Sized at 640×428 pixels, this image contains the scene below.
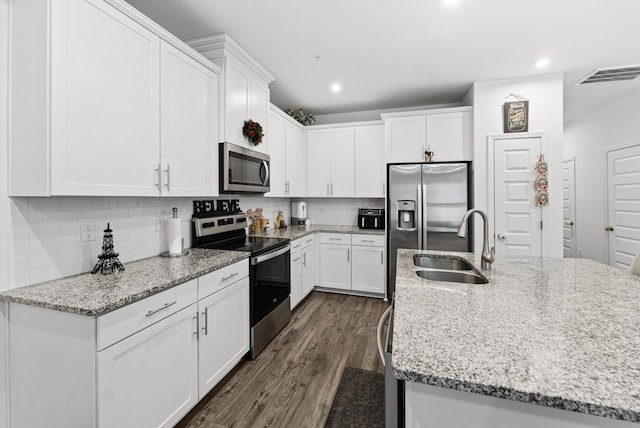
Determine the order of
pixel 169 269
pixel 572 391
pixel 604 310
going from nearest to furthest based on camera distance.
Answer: pixel 572 391
pixel 604 310
pixel 169 269

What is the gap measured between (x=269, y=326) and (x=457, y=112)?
3332 mm

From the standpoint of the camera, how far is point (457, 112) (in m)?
3.58

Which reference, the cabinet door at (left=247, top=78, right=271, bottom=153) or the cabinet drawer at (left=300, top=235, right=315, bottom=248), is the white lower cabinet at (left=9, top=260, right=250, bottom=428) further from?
the cabinet drawer at (left=300, top=235, right=315, bottom=248)

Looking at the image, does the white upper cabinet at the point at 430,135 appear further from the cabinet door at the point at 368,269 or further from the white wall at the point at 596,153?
the white wall at the point at 596,153

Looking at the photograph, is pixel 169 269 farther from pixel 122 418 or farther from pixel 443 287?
pixel 443 287

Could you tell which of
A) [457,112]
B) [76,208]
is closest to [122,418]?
[76,208]

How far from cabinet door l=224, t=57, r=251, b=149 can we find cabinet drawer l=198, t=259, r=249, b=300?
3.61 feet

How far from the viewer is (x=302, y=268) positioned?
359 cm

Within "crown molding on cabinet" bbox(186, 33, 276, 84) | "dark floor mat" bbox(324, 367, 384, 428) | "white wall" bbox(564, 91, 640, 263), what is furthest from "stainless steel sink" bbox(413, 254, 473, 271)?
"white wall" bbox(564, 91, 640, 263)

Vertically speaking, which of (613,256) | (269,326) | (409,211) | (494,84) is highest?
(494,84)

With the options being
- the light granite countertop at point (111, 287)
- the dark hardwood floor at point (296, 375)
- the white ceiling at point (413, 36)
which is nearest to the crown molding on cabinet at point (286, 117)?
the white ceiling at point (413, 36)

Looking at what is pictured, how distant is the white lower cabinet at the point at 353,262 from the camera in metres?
3.84

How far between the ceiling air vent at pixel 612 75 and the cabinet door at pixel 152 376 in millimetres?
4600

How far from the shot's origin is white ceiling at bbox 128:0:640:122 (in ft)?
6.81
